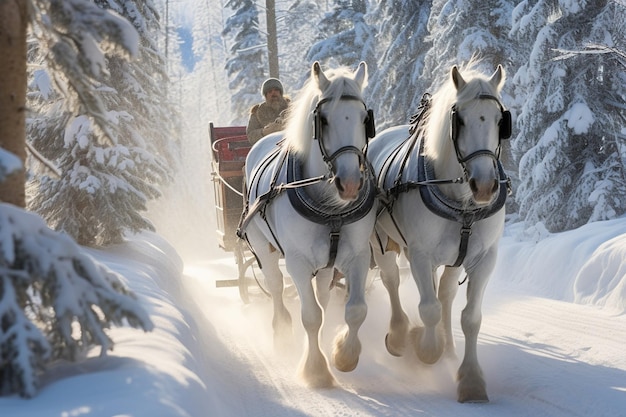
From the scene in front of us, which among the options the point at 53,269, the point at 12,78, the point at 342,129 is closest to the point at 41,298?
the point at 53,269

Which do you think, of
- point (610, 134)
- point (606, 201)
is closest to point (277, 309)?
point (606, 201)

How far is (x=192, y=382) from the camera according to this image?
126 inches

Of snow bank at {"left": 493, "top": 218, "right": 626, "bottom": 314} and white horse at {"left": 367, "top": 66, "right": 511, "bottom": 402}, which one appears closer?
white horse at {"left": 367, "top": 66, "right": 511, "bottom": 402}

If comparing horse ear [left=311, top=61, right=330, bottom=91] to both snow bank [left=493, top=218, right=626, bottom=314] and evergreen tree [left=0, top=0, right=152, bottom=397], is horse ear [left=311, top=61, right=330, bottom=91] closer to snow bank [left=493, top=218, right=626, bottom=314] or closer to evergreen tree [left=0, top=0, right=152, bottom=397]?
evergreen tree [left=0, top=0, right=152, bottom=397]

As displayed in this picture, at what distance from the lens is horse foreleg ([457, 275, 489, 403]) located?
185 inches

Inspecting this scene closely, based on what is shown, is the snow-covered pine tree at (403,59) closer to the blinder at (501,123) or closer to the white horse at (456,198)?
the white horse at (456,198)

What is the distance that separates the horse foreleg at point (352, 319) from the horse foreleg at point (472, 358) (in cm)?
84

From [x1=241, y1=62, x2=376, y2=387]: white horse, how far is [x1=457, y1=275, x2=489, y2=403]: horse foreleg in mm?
842

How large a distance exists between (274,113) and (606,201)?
23.5ft

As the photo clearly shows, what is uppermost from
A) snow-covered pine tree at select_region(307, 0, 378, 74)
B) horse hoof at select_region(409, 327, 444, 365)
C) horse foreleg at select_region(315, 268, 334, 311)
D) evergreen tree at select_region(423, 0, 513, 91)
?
A: snow-covered pine tree at select_region(307, 0, 378, 74)

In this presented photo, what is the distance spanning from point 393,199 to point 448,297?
128 cm

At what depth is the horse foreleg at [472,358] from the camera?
4.69 m

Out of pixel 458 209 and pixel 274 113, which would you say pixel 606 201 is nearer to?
pixel 274 113

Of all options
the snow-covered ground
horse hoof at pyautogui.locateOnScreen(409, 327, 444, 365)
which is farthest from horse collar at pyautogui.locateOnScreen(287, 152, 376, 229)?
the snow-covered ground
